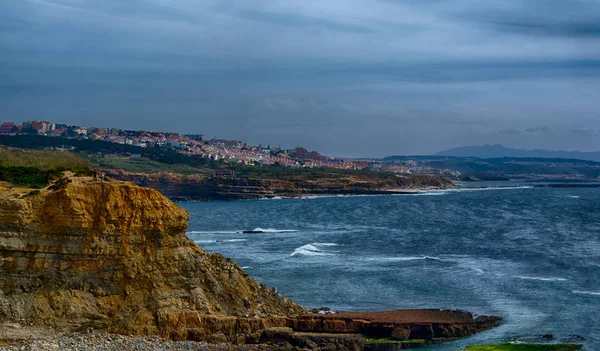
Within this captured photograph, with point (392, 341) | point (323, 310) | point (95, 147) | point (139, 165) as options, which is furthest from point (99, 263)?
point (95, 147)

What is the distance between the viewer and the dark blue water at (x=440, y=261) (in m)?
30.7

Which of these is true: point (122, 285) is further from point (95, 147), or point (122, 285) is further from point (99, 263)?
point (95, 147)

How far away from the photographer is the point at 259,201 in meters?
119

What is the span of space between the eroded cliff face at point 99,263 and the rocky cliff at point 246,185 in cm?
9489

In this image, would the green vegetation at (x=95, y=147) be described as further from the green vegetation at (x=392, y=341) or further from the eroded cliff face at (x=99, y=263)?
the green vegetation at (x=392, y=341)

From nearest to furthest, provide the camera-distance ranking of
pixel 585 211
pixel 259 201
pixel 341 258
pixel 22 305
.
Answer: pixel 22 305
pixel 341 258
pixel 585 211
pixel 259 201

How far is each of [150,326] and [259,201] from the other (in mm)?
95926

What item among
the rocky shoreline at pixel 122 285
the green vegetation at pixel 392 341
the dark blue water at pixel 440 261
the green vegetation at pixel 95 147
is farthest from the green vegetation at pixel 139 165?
the green vegetation at pixel 392 341

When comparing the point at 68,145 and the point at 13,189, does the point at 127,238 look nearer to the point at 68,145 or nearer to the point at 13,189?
the point at 13,189

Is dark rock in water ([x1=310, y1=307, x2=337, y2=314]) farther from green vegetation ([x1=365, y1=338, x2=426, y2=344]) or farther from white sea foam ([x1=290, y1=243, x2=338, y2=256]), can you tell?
white sea foam ([x1=290, y1=243, x2=338, y2=256])

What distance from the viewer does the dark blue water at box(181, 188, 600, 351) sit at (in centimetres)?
3067

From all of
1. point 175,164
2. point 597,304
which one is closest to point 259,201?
point 175,164

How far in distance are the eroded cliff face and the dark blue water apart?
859 centimetres

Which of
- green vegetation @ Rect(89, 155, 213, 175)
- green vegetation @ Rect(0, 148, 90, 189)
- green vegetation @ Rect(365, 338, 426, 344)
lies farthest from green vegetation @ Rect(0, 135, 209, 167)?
green vegetation @ Rect(365, 338, 426, 344)
